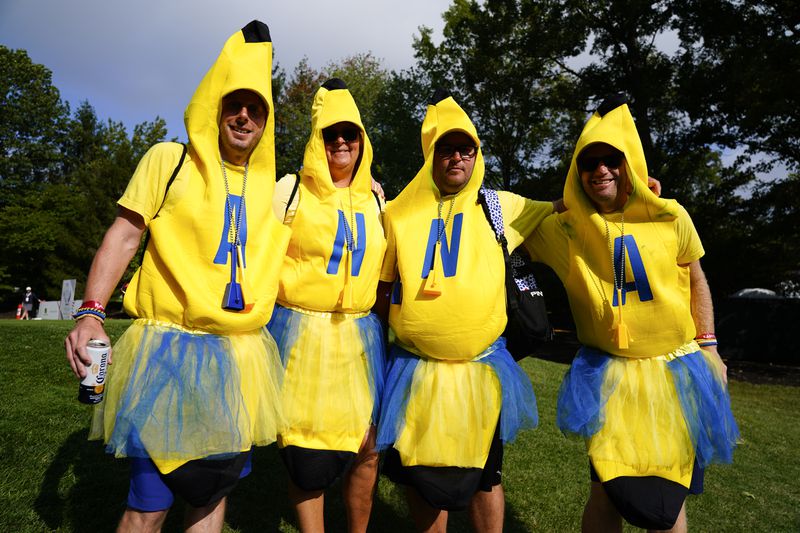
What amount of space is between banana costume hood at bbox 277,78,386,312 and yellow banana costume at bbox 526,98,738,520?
3.44ft

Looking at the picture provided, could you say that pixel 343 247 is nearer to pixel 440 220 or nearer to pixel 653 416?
pixel 440 220

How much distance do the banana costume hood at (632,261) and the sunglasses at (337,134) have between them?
1171mm

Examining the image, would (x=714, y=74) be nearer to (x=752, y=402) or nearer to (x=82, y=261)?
(x=752, y=402)

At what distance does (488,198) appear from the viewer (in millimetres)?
2682

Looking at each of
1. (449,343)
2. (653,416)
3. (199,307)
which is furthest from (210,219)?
(653,416)

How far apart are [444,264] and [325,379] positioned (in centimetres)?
80

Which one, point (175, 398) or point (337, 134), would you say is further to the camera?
point (337, 134)

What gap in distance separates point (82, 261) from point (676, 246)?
2750 centimetres

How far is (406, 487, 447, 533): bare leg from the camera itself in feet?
8.36

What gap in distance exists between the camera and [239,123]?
90.6 inches

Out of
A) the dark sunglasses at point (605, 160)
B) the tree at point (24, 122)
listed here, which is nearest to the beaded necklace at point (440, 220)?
the dark sunglasses at point (605, 160)

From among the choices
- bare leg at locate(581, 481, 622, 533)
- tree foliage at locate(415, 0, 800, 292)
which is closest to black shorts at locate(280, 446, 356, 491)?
bare leg at locate(581, 481, 622, 533)

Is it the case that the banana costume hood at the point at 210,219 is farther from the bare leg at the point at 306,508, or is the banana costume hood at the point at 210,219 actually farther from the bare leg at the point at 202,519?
the bare leg at the point at 306,508

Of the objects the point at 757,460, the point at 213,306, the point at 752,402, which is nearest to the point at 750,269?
the point at 752,402
